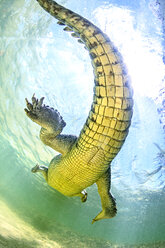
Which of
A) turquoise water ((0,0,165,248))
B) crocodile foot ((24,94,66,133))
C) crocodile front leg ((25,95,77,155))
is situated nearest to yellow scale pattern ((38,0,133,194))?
crocodile front leg ((25,95,77,155))

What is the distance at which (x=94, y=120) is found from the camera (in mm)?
3078

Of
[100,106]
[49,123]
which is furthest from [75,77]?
[100,106]

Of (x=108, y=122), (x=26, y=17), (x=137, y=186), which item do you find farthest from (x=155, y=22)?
(x=137, y=186)

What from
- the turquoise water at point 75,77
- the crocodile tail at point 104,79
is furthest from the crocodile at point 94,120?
the turquoise water at point 75,77

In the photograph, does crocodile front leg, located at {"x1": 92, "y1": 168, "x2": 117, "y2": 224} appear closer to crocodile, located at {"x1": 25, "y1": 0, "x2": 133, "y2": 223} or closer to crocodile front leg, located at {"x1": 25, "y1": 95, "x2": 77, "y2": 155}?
crocodile, located at {"x1": 25, "y1": 0, "x2": 133, "y2": 223}

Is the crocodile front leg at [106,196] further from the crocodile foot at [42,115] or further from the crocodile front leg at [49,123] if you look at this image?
the crocodile foot at [42,115]

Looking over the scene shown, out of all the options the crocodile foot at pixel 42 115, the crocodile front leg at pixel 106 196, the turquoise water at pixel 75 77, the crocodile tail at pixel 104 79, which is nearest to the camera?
the crocodile tail at pixel 104 79

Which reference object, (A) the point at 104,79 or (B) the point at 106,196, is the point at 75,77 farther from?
(A) the point at 104,79

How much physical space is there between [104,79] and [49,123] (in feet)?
5.38

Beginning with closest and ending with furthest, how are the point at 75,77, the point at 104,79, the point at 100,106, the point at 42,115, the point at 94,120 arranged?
the point at 104,79 → the point at 100,106 → the point at 94,120 → the point at 42,115 → the point at 75,77

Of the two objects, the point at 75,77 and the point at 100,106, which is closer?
the point at 100,106

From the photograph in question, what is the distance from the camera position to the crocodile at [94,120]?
2.51 m

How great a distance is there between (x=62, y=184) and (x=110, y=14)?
6.04m

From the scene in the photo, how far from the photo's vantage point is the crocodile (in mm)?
2512
